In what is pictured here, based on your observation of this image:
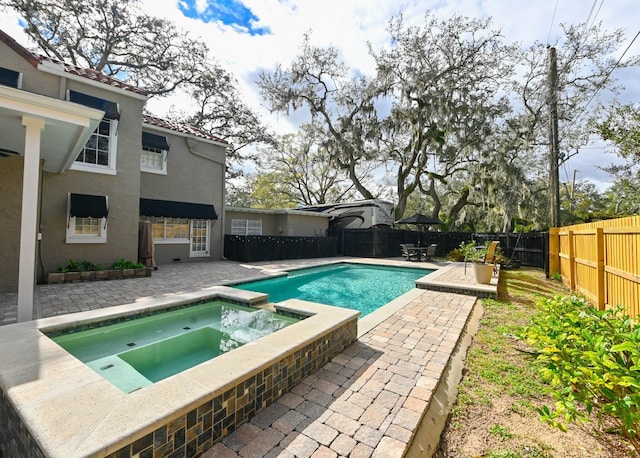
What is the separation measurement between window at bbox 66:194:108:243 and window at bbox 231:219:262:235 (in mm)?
6481

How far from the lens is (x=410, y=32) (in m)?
15.8

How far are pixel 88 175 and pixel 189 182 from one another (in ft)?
13.7

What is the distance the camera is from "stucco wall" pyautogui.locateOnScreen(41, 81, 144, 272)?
7605 millimetres

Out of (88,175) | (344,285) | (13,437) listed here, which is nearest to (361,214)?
(344,285)

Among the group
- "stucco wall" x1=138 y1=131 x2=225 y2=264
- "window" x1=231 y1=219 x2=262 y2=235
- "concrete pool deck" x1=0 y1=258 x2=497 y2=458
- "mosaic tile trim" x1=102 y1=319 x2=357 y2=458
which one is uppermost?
"stucco wall" x1=138 y1=131 x2=225 y2=264

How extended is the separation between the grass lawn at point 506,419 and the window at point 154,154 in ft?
38.7

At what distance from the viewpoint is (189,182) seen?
1220 centimetres

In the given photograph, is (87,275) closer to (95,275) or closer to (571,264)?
(95,275)

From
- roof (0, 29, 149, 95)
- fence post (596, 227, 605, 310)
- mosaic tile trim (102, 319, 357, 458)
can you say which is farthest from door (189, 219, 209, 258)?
fence post (596, 227, 605, 310)

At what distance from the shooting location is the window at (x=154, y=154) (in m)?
10.7

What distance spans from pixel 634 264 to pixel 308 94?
1827 cm

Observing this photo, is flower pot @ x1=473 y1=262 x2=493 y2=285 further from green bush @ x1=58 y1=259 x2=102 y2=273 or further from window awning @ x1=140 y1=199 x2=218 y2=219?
green bush @ x1=58 y1=259 x2=102 y2=273

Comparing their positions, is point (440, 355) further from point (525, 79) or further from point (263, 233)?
point (525, 79)

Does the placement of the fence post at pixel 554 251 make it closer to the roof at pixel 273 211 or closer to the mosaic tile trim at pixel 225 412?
the mosaic tile trim at pixel 225 412
